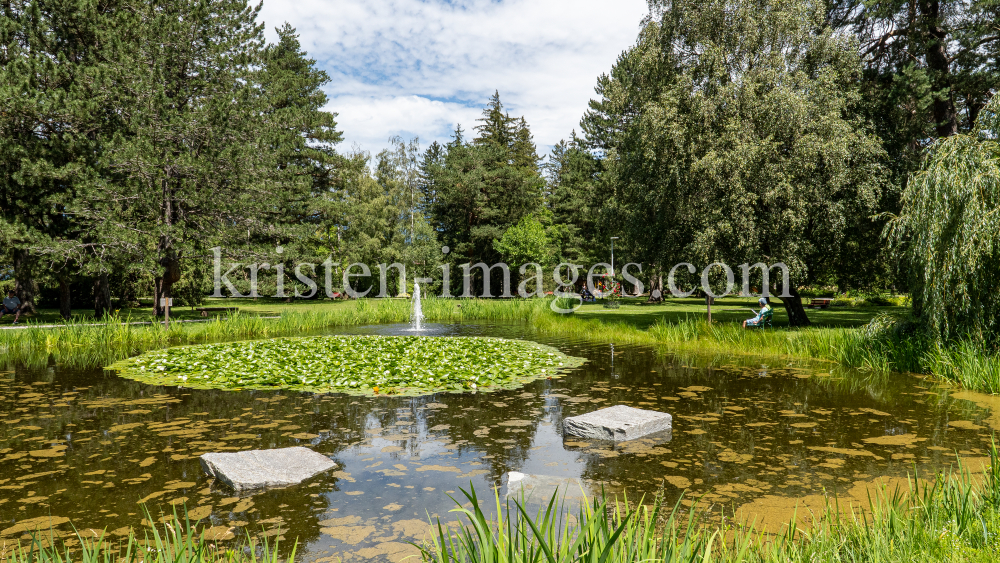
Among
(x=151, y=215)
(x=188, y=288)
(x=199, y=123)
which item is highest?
(x=199, y=123)

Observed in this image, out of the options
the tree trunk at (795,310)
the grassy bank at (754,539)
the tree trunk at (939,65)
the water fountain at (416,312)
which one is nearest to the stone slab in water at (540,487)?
the grassy bank at (754,539)

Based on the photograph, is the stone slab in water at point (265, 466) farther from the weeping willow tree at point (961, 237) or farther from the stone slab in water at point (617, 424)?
the weeping willow tree at point (961, 237)

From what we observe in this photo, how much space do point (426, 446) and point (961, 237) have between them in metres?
9.42

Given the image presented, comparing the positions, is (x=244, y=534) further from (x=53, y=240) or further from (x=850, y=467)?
(x=53, y=240)

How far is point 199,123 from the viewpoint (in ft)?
70.5

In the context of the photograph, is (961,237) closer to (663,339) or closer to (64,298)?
(663,339)

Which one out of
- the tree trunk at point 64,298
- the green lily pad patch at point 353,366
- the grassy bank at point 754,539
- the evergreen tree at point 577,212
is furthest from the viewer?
the evergreen tree at point 577,212

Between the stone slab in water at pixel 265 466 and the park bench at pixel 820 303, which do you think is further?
the park bench at pixel 820 303

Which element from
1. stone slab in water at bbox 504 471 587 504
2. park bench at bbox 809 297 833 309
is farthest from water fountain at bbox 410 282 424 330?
park bench at bbox 809 297 833 309

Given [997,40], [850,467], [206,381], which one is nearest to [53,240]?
[206,381]

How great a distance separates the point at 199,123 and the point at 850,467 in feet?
78.3

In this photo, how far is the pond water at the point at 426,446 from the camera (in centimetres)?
475

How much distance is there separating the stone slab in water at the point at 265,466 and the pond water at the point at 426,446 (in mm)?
142

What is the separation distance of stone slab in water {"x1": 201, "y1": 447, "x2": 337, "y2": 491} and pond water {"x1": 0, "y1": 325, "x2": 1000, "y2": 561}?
14 centimetres
